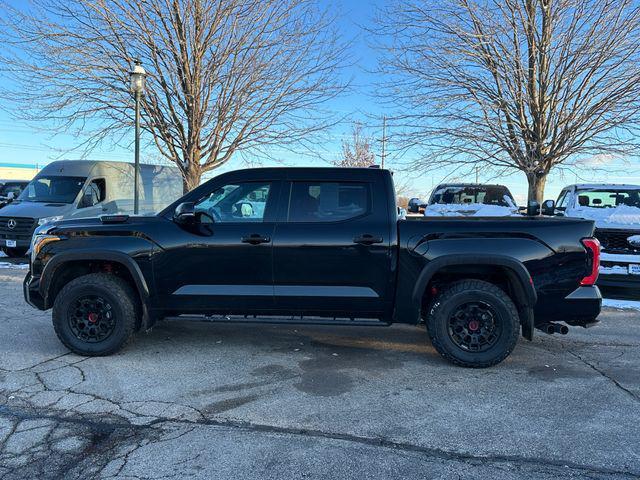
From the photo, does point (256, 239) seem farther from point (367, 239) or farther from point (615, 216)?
point (615, 216)

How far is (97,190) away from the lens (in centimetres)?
1244

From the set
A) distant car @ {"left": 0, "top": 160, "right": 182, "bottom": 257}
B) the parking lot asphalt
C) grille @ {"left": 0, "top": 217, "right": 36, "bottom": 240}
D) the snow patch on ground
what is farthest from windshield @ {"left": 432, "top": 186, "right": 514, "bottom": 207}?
grille @ {"left": 0, "top": 217, "right": 36, "bottom": 240}

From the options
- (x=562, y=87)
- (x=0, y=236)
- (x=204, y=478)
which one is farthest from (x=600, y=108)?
(x=0, y=236)

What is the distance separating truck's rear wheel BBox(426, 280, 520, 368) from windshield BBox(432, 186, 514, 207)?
7.03 m

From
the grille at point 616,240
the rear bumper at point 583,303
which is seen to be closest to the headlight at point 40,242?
the rear bumper at point 583,303

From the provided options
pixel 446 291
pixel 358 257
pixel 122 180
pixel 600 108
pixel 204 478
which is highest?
pixel 600 108

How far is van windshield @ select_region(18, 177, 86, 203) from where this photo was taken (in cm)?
1206

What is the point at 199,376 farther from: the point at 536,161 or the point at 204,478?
the point at 536,161

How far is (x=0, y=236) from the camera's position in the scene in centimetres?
1166

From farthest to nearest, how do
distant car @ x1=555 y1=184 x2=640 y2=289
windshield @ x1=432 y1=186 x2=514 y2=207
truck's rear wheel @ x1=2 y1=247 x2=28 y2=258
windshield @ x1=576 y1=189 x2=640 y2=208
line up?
truck's rear wheel @ x1=2 y1=247 x2=28 y2=258, windshield @ x1=432 y1=186 x2=514 y2=207, windshield @ x1=576 y1=189 x2=640 y2=208, distant car @ x1=555 y1=184 x2=640 y2=289

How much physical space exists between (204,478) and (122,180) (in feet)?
38.9

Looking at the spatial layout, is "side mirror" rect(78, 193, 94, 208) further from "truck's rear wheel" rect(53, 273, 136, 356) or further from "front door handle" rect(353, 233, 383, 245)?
"front door handle" rect(353, 233, 383, 245)

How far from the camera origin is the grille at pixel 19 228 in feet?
37.3

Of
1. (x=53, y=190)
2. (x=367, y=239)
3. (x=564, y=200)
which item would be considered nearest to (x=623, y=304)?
(x=564, y=200)
